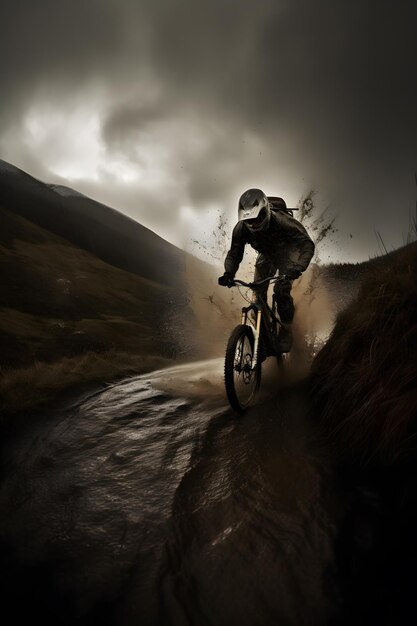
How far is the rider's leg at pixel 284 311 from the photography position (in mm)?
5555

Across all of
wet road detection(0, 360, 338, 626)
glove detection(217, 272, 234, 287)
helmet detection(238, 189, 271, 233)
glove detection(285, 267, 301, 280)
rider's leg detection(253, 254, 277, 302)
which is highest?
helmet detection(238, 189, 271, 233)

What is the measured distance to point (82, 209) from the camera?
2406 inches

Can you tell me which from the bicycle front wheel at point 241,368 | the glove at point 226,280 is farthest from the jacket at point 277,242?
the bicycle front wheel at point 241,368

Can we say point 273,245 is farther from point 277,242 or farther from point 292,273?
point 292,273

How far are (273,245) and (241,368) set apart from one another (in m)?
2.51

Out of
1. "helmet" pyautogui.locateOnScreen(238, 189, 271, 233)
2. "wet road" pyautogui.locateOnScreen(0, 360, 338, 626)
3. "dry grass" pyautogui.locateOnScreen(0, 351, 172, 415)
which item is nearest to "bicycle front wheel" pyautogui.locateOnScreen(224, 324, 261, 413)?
"wet road" pyautogui.locateOnScreen(0, 360, 338, 626)

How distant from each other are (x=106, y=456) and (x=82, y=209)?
216 ft

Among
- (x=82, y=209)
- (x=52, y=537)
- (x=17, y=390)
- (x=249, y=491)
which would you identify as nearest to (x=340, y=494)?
(x=249, y=491)

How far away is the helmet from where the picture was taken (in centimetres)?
477

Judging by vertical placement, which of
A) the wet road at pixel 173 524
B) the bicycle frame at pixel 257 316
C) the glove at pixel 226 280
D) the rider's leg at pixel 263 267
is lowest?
the wet road at pixel 173 524

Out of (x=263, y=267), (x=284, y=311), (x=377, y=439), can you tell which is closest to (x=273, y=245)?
(x=263, y=267)

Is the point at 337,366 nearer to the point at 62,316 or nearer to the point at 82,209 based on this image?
the point at 62,316

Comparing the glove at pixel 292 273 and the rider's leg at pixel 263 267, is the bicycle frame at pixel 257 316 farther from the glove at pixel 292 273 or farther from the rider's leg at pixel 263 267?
the rider's leg at pixel 263 267

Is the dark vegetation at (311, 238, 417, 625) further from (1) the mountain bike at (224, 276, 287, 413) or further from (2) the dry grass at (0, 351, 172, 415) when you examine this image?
(2) the dry grass at (0, 351, 172, 415)
